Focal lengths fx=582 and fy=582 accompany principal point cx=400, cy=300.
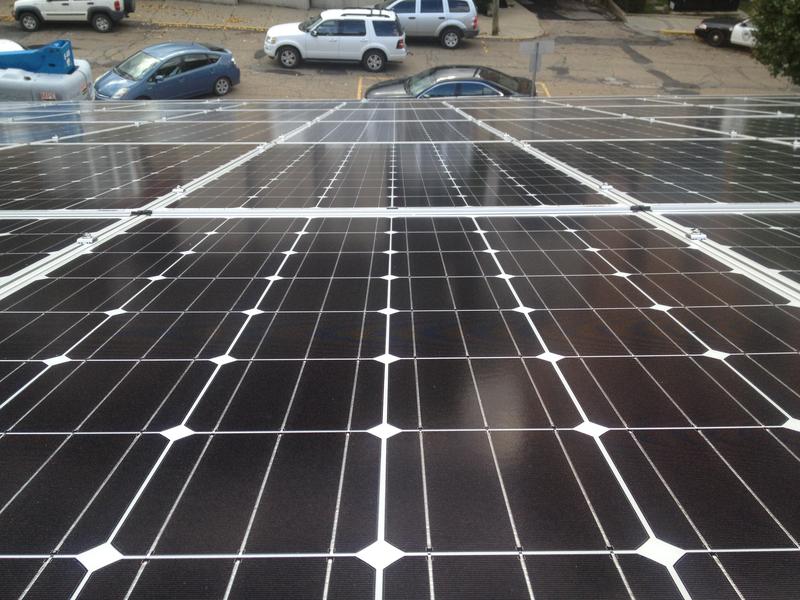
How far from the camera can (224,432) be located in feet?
9.34

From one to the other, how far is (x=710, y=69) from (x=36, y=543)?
3028 centimetres

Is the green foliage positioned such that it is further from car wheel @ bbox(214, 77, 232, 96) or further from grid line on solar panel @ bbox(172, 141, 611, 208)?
grid line on solar panel @ bbox(172, 141, 611, 208)

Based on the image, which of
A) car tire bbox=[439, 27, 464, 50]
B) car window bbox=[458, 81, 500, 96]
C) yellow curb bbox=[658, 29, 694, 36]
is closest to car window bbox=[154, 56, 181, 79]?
car window bbox=[458, 81, 500, 96]

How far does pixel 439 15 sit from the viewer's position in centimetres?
2700

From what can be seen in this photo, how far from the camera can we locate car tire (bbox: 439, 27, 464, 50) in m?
27.3

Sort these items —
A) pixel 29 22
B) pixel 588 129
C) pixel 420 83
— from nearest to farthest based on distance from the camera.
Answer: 1. pixel 588 129
2. pixel 420 83
3. pixel 29 22

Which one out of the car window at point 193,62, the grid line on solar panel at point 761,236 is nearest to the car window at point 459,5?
the car window at point 193,62

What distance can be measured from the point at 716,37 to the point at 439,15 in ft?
47.7

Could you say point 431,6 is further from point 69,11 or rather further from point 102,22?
point 69,11

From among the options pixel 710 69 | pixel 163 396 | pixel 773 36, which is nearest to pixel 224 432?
pixel 163 396

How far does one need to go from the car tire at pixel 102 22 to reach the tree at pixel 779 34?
84.1 ft

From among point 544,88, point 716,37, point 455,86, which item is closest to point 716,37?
point 716,37

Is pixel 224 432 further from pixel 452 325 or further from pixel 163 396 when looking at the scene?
pixel 452 325

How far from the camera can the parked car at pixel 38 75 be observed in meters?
17.0
